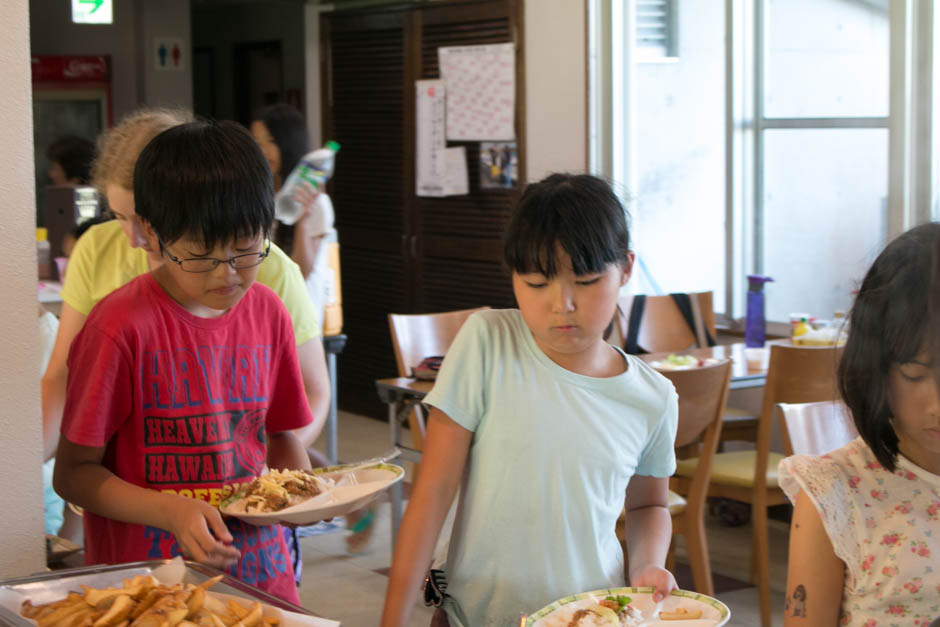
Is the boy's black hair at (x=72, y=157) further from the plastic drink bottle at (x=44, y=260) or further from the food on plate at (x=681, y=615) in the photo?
the food on plate at (x=681, y=615)

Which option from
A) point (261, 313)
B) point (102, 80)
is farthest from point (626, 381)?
point (102, 80)

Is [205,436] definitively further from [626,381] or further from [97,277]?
[97,277]

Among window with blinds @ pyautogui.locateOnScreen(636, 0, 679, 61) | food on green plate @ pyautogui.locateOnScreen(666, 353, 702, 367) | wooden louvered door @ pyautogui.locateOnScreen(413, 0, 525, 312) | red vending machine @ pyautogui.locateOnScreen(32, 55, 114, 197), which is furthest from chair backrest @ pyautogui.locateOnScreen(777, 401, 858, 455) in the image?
red vending machine @ pyautogui.locateOnScreen(32, 55, 114, 197)

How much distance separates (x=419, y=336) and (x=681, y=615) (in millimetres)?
2665

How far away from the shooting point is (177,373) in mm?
1527

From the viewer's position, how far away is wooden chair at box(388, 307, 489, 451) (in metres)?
3.89

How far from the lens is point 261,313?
5.44 feet

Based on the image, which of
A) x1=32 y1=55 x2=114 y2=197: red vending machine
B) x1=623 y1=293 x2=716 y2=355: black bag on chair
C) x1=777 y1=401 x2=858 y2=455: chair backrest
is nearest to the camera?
x1=777 y1=401 x2=858 y2=455: chair backrest

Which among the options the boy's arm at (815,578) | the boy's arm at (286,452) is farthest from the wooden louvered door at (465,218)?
the boy's arm at (815,578)

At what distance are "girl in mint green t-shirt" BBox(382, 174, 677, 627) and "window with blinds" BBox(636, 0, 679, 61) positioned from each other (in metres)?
3.80

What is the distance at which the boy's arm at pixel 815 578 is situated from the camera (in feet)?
4.43

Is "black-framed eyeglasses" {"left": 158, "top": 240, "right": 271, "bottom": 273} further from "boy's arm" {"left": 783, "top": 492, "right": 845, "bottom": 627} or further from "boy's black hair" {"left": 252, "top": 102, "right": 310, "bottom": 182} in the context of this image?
"boy's black hair" {"left": 252, "top": 102, "right": 310, "bottom": 182}

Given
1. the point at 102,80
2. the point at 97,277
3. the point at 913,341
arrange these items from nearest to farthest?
the point at 913,341, the point at 97,277, the point at 102,80

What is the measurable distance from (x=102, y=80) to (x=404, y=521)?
7.66 meters
